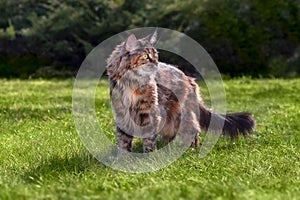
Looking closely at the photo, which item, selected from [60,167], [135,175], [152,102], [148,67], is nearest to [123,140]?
[152,102]

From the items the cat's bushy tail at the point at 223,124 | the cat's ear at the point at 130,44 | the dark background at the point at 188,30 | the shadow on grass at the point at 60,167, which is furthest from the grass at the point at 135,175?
the dark background at the point at 188,30

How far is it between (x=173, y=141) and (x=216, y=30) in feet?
26.2

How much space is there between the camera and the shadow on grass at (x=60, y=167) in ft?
11.5

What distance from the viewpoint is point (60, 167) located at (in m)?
3.81

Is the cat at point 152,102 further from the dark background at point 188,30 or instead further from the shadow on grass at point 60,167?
the dark background at point 188,30

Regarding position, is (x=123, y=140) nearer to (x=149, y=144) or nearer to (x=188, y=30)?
(x=149, y=144)

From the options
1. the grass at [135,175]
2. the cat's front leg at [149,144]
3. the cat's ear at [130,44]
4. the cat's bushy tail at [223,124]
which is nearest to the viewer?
the grass at [135,175]

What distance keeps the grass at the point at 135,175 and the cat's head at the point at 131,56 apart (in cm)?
71

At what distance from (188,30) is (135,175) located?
927 centimetres

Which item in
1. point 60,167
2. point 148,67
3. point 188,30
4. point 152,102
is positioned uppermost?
point 188,30

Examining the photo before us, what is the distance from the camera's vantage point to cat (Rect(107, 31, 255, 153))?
14.0ft

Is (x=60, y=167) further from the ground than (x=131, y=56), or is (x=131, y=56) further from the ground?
(x=131, y=56)

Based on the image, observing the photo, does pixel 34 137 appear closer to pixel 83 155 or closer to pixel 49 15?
pixel 83 155

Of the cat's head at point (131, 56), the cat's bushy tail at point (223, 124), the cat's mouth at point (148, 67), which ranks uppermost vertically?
the cat's head at point (131, 56)
